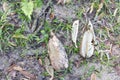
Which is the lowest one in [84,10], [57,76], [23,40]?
[57,76]

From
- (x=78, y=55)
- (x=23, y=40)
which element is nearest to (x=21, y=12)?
(x=23, y=40)

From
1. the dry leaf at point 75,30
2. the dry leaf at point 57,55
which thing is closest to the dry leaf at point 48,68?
the dry leaf at point 57,55

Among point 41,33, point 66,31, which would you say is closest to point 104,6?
point 66,31

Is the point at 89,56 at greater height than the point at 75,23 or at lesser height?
lesser

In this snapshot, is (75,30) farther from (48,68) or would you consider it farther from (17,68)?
(17,68)

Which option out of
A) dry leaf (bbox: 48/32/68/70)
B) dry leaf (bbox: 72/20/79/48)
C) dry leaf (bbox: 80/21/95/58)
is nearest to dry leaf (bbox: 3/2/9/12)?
dry leaf (bbox: 48/32/68/70)

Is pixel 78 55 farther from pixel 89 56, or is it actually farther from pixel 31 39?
pixel 31 39

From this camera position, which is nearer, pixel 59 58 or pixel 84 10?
pixel 59 58
